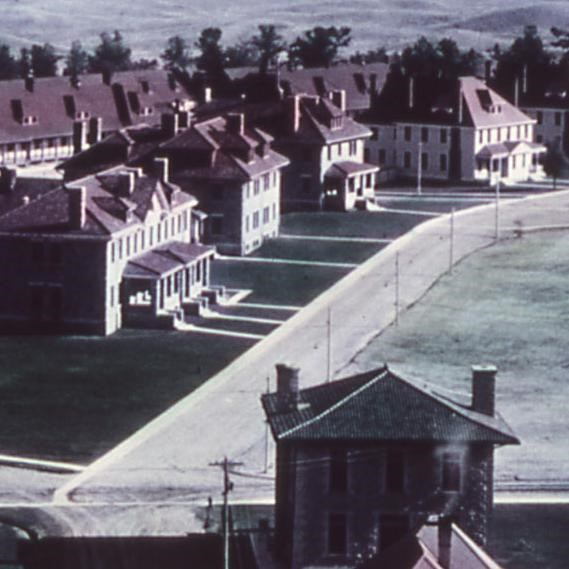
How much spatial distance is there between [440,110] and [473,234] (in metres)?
26.6

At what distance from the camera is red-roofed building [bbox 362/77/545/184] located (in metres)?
116

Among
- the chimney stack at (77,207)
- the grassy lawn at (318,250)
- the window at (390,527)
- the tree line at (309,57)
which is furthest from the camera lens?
the tree line at (309,57)

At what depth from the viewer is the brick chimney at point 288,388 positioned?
41375 millimetres

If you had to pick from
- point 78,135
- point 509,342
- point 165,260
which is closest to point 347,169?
point 78,135

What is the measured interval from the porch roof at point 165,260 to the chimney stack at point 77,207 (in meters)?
2.53

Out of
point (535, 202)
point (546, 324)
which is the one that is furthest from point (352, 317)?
point (535, 202)

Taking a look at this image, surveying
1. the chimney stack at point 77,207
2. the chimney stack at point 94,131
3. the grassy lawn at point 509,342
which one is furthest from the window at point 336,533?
the chimney stack at point 94,131

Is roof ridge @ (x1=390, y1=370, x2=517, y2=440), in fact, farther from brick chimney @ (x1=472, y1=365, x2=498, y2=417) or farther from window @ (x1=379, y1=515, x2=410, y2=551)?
window @ (x1=379, y1=515, x2=410, y2=551)

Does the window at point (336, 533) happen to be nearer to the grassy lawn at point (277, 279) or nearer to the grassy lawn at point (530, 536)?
the grassy lawn at point (530, 536)

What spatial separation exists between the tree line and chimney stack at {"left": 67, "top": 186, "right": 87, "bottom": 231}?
60.9m

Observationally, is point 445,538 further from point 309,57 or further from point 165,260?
point 309,57

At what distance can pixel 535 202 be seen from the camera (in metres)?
106

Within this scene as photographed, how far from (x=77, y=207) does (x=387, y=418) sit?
30348 millimetres

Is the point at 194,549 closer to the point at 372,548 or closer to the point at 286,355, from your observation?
the point at 372,548
